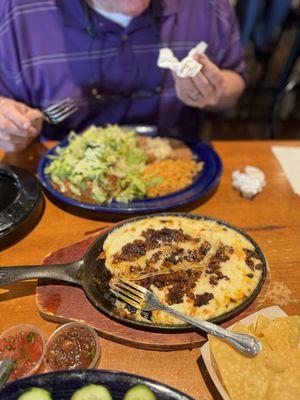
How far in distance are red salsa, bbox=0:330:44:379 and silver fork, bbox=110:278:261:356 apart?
31 centimetres

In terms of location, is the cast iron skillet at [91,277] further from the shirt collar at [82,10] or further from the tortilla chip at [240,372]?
the shirt collar at [82,10]

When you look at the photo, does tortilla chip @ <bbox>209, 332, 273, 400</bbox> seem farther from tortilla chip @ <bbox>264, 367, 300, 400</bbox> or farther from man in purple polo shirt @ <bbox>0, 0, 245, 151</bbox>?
man in purple polo shirt @ <bbox>0, 0, 245, 151</bbox>

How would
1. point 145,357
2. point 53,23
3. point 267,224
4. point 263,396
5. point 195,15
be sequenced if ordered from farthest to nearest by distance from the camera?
point 195,15, point 53,23, point 267,224, point 145,357, point 263,396

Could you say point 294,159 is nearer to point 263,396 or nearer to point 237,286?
point 237,286

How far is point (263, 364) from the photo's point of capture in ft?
3.61

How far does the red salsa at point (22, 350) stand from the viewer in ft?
3.85

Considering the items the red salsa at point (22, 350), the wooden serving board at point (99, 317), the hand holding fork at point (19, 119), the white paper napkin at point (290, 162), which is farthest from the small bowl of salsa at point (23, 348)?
the white paper napkin at point (290, 162)

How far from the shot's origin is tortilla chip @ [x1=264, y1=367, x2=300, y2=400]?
1038mm

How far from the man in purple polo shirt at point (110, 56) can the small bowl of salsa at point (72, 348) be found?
1.21 m

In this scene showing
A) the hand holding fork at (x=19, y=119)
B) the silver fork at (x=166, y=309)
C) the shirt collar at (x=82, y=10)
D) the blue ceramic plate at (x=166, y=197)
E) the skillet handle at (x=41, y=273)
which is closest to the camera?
the silver fork at (x=166, y=309)

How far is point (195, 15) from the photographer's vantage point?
253 centimetres

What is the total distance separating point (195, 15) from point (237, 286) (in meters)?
1.94

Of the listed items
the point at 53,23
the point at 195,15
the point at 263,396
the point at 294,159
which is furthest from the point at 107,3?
the point at 263,396

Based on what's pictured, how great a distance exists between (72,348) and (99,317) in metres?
0.15
